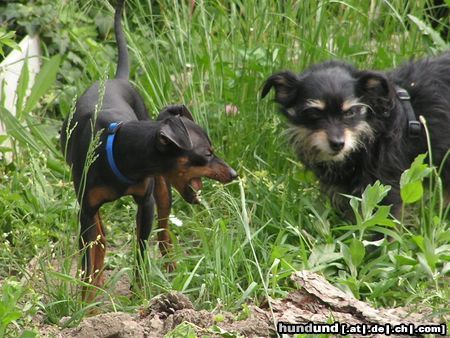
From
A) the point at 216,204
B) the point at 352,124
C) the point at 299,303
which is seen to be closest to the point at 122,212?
the point at 216,204

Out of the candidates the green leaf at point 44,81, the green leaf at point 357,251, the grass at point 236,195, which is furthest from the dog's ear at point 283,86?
the green leaf at point 44,81

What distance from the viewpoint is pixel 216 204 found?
5.30 m

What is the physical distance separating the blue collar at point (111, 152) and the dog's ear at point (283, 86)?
3.88ft

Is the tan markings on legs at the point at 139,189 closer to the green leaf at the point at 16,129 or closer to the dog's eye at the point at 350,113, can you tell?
the dog's eye at the point at 350,113

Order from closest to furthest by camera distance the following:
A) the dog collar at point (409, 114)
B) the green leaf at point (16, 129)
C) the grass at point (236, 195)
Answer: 1. the grass at point (236, 195)
2. the dog collar at point (409, 114)
3. the green leaf at point (16, 129)

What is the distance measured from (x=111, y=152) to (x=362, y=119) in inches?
60.8

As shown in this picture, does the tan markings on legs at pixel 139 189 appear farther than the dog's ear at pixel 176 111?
No

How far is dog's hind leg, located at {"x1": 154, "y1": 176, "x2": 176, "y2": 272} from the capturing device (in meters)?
5.16

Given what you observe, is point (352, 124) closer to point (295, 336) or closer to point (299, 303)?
point (299, 303)

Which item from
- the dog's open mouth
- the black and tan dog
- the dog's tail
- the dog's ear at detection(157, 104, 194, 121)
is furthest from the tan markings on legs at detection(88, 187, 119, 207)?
the dog's tail

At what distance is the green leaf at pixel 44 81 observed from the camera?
6422mm

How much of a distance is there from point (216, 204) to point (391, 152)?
1057mm

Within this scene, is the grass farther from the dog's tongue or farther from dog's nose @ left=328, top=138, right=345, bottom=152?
dog's nose @ left=328, top=138, right=345, bottom=152

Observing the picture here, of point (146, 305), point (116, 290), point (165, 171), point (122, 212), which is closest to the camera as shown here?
point (146, 305)
